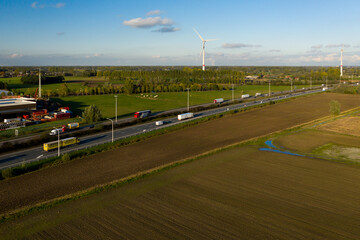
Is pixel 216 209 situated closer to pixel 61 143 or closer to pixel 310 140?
pixel 61 143

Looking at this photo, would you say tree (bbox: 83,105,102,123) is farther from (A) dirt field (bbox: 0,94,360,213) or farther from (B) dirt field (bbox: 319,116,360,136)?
(B) dirt field (bbox: 319,116,360,136)

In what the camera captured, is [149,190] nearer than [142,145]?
Yes

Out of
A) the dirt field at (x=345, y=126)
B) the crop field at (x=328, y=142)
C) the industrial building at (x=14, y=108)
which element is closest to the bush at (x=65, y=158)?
the crop field at (x=328, y=142)

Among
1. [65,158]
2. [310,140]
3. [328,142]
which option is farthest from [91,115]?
[328,142]

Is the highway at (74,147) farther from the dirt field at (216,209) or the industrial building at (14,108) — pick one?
the industrial building at (14,108)

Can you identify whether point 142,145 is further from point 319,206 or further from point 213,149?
point 319,206

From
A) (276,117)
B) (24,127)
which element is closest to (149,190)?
(24,127)

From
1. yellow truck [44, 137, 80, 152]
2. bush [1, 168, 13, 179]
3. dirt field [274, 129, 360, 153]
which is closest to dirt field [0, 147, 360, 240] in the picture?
dirt field [274, 129, 360, 153]
